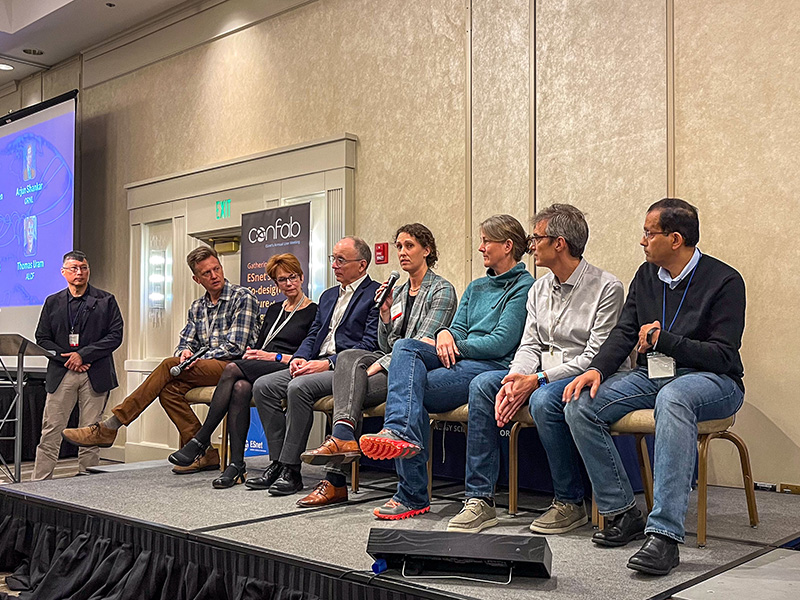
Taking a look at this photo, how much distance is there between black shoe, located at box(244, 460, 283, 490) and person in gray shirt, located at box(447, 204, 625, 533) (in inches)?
47.2

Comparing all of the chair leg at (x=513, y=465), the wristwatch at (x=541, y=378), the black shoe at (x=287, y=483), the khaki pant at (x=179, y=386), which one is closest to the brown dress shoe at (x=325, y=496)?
the black shoe at (x=287, y=483)

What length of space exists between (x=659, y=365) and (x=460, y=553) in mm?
977

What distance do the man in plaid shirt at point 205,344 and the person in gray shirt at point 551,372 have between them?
1823 mm

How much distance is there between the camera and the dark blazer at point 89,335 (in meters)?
5.21

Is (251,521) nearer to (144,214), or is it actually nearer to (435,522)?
(435,522)

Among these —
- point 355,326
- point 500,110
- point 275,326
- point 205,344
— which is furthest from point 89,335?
point 500,110

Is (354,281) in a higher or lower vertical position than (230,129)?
lower

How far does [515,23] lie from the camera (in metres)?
4.56

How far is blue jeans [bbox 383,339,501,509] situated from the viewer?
3.06 metres

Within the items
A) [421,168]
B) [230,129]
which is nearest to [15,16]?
[230,129]

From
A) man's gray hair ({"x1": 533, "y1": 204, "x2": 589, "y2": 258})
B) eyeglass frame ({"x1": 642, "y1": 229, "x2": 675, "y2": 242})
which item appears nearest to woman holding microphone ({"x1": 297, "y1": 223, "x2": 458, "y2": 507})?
man's gray hair ({"x1": 533, "y1": 204, "x2": 589, "y2": 258})

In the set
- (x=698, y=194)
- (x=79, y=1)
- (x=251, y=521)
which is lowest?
(x=251, y=521)

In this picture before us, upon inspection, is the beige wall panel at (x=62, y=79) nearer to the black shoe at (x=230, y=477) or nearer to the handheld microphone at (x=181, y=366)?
the handheld microphone at (x=181, y=366)

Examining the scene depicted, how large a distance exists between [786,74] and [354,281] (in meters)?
2.23
